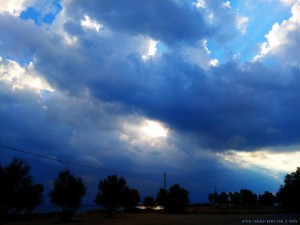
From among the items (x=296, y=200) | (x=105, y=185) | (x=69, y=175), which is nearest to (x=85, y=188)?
(x=69, y=175)

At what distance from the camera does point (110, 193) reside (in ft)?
223

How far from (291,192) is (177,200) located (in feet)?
88.9

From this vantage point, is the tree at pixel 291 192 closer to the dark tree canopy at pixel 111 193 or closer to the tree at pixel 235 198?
the dark tree canopy at pixel 111 193

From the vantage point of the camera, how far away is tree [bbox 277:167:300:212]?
238 ft

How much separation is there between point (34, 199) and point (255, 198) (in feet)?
430

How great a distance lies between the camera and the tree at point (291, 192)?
72.5 metres

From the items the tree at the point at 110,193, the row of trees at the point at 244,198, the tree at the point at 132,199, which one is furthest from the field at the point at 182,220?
the row of trees at the point at 244,198

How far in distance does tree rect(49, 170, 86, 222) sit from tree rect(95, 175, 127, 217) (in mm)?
10142

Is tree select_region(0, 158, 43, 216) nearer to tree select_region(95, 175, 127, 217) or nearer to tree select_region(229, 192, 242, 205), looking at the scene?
tree select_region(95, 175, 127, 217)

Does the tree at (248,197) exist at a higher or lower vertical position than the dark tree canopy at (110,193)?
higher

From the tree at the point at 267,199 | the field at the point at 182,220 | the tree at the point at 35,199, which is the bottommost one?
the field at the point at 182,220

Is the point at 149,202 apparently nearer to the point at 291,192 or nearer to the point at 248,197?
the point at 291,192

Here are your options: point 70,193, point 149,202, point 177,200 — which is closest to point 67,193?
point 70,193

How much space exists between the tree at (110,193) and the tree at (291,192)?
3560cm
